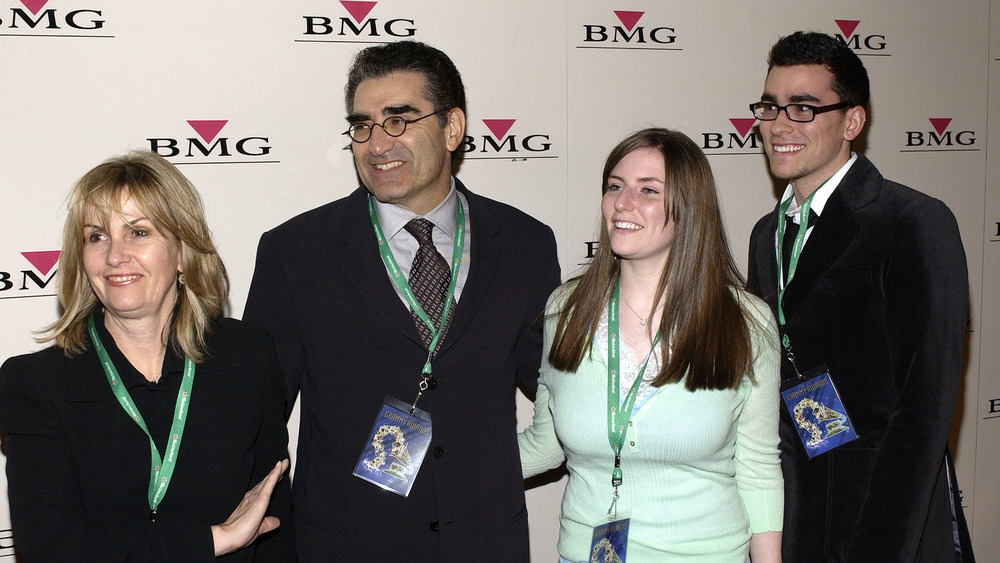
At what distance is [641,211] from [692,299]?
0.83ft

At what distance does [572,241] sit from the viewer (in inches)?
130

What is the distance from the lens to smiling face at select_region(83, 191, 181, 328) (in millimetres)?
1870

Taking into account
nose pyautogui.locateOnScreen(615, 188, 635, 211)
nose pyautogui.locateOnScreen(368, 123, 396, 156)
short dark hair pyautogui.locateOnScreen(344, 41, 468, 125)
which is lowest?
nose pyautogui.locateOnScreen(615, 188, 635, 211)

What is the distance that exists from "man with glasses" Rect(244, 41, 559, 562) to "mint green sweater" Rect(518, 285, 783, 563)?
23 centimetres

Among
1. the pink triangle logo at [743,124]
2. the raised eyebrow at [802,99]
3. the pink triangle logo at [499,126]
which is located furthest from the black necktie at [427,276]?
the pink triangle logo at [743,124]

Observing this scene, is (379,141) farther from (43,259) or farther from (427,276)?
(43,259)

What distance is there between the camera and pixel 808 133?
8.02 ft

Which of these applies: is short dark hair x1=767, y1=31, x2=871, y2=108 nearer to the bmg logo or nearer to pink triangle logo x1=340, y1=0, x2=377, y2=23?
the bmg logo

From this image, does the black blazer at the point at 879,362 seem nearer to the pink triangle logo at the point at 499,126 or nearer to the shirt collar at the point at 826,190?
the shirt collar at the point at 826,190

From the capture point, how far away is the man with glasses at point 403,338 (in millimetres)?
2174

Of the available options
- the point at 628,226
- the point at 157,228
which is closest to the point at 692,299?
the point at 628,226

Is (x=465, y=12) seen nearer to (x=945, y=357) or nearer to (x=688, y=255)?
(x=688, y=255)

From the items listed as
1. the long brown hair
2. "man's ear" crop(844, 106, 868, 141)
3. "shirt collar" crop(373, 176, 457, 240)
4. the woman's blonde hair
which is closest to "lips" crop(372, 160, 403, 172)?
"shirt collar" crop(373, 176, 457, 240)

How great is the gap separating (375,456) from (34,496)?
768 millimetres
